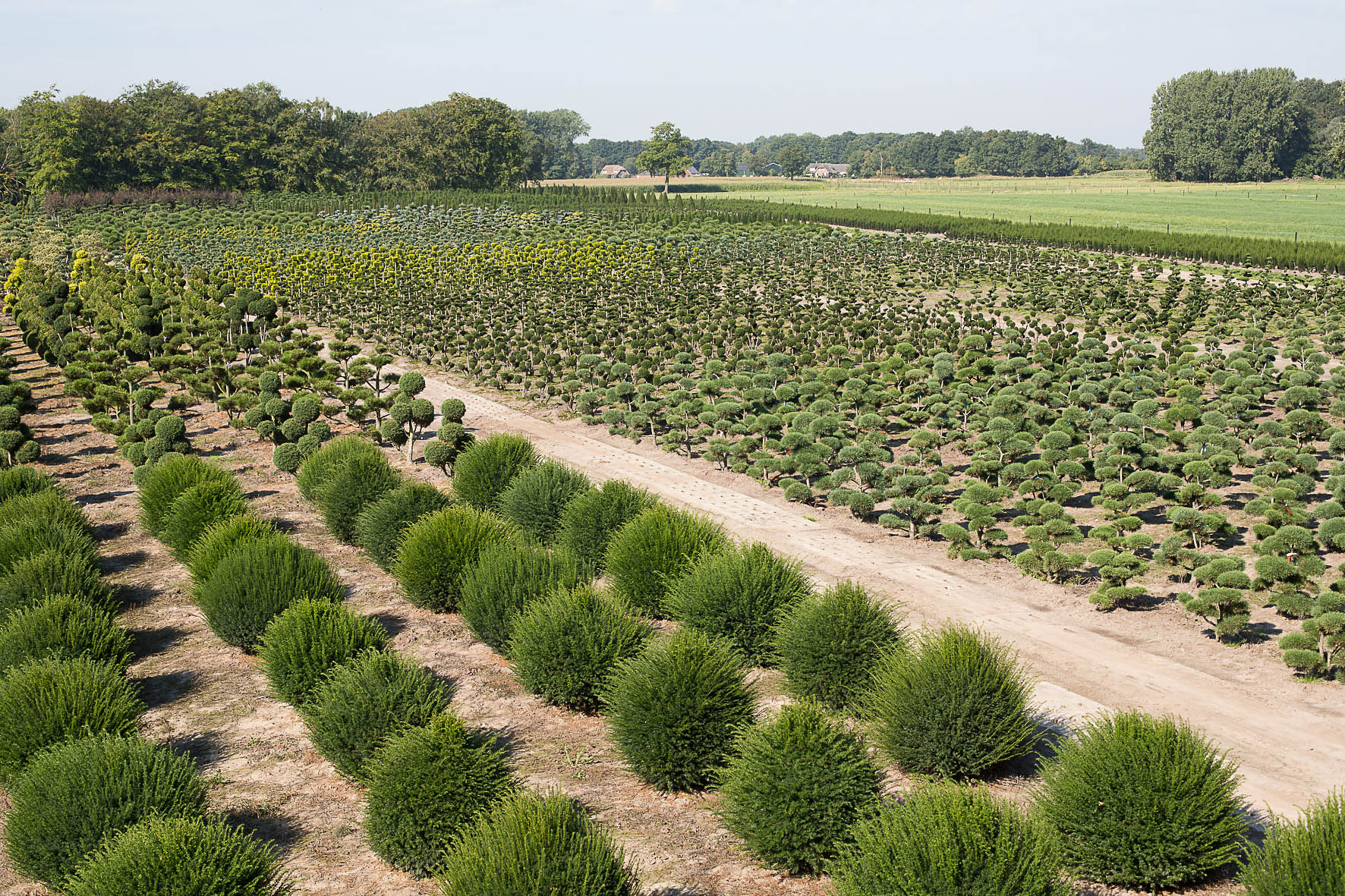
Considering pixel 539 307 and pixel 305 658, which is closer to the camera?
pixel 305 658

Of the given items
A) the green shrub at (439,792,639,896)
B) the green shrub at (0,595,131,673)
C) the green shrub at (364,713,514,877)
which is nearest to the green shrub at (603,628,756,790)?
the green shrub at (364,713,514,877)

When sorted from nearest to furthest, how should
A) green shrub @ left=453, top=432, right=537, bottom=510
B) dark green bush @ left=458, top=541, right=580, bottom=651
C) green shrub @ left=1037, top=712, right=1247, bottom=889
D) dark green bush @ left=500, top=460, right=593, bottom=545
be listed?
green shrub @ left=1037, top=712, right=1247, bottom=889, dark green bush @ left=458, top=541, right=580, bottom=651, dark green bush @ left=500, top=460, right=593, bottom=545, green shrub @ left=453, top=432, right=537, bottom=510

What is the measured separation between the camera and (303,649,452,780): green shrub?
8.66 m

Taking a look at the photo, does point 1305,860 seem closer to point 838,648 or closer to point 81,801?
point 838,648

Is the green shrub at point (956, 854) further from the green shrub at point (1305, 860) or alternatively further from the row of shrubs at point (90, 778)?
the row of shrubs at point (90, 778)

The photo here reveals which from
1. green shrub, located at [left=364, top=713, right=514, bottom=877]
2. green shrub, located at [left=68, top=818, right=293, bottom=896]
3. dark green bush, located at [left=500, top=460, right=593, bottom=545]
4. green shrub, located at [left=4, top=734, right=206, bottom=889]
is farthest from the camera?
dark green bush, located at [left=500, top=460, right=593, bottom=545]

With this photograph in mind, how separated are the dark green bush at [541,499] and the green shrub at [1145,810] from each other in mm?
8339

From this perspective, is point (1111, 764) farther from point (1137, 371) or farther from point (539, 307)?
point (539, 307)

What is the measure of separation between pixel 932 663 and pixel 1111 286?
30785 millimetres

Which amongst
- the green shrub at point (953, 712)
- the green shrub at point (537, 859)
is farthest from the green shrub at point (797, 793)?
the green shrub at point (537, 859)

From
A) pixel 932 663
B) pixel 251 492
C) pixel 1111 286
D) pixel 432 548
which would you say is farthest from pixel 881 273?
pixel 932 663

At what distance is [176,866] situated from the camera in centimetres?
620

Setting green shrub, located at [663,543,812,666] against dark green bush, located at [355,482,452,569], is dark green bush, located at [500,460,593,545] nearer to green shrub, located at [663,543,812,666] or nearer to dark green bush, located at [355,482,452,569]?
dark green bush, located at [355,482,452,569]

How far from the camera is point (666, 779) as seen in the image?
8.59 meters
